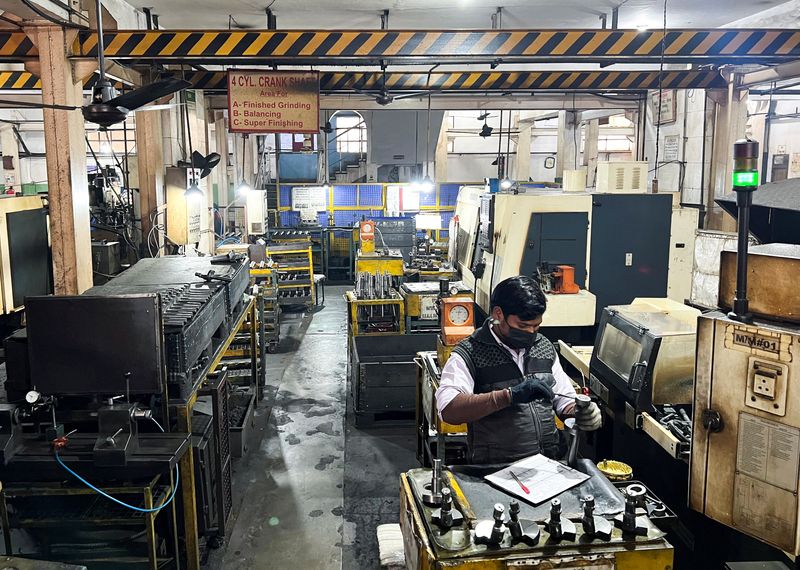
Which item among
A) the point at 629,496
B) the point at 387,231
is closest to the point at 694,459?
the point at 629,496

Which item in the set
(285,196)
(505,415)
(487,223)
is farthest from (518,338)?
(285,196)

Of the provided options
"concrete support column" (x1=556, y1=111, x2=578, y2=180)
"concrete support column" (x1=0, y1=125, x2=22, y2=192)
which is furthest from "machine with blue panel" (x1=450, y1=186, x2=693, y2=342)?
"concrete support column" (x1=0, y1=125, x2=22, y2=192)

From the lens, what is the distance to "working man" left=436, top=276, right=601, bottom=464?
2492mm

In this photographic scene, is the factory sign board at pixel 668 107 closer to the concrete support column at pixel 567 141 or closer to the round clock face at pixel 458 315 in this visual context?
the concrete support column at pixel 567 141

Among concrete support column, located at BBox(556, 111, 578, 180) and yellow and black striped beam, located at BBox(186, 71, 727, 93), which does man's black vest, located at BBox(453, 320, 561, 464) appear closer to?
yellow and black striped beam, located at BBox(186, 71, 727, 93)

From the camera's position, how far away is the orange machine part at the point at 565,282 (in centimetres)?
504

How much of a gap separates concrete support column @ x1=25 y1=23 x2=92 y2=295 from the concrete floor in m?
1.97

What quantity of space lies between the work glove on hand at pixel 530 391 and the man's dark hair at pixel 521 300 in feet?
0.85

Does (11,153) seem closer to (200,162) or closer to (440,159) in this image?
(440,159)

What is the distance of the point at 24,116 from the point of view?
14516mm

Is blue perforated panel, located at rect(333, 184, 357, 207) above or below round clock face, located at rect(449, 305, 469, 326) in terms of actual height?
above

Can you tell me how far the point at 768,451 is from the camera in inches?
81.4

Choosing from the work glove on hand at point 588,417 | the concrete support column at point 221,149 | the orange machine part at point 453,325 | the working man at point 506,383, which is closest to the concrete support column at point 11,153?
the concrete support column at point 221,149

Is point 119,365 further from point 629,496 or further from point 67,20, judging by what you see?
point 67,20
